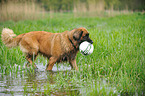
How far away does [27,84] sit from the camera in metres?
4.20

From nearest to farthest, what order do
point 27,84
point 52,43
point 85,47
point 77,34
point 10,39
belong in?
1. point 27,84
2. point 85,47
3. point 77,34
4. point 52,43
5. point 10,39

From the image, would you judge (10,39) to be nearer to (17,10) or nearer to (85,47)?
(85,47)

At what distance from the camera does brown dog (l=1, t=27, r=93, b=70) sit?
5293mm

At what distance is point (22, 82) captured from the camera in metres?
4.34

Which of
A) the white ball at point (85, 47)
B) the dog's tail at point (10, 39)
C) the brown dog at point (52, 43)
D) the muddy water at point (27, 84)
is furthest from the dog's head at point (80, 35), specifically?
the dog's tail at point (10, 39)

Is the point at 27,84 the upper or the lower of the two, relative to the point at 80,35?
lower

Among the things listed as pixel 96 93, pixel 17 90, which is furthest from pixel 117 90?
pixel 17 90

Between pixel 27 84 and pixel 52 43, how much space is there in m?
1.74

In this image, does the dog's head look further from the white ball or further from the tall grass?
the tall grass

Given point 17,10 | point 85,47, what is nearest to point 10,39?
point 85,47

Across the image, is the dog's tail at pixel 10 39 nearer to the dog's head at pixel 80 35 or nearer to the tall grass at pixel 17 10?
the dog's head at pixel 80 35

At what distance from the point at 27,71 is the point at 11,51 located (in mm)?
1413

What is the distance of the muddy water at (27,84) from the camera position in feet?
11.9

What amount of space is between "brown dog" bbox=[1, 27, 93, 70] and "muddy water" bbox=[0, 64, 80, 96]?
0.58 meters
